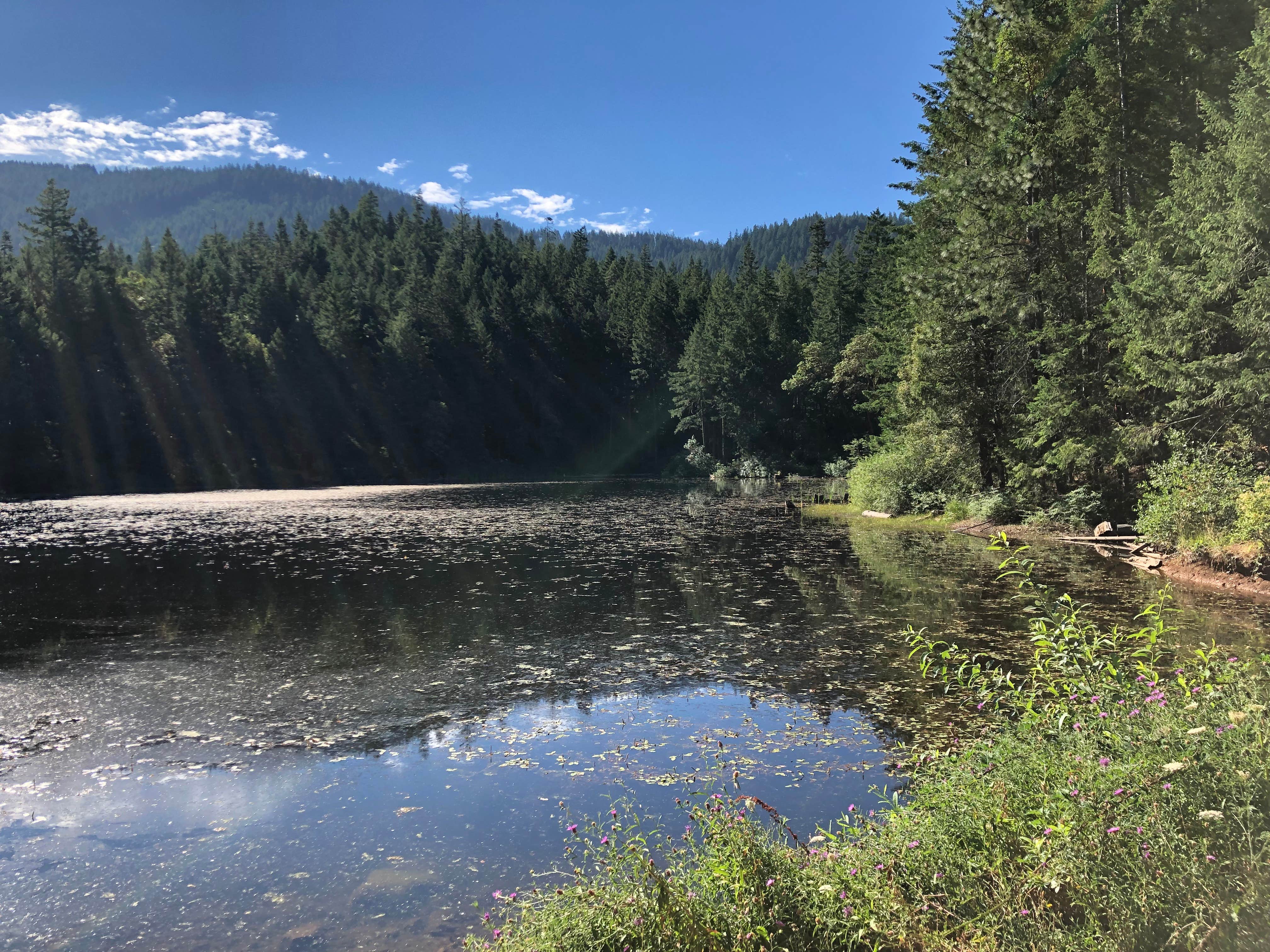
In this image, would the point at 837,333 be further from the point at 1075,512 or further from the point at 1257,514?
the point at 1257,514

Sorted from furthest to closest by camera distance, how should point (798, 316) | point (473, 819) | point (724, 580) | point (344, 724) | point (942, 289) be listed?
point (798, 316), point (942, 289), point (724, 580), point (344, 724), point (473, 819)

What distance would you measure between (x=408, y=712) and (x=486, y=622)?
4.76 metres

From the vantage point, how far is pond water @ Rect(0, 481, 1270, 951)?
5367mm

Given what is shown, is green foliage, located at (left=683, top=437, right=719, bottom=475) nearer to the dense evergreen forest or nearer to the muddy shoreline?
the dense evergreen forest

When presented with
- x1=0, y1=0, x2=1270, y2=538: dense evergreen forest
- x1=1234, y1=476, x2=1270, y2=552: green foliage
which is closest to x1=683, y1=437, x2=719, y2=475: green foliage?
x1=0, y1=0, x2=1270, y2=538: dense evergreen forest

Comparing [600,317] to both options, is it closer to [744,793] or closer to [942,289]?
[942,289]

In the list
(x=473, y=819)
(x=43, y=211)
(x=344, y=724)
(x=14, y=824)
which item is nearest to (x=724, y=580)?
(x=344, y=724)

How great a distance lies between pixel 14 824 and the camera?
6270 mm

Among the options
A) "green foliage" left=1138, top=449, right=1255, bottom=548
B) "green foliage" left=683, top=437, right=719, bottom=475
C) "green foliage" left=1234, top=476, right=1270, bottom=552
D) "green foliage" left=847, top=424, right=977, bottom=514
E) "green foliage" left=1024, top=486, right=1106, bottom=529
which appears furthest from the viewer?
"green foliage" left=683, top=437, right=719, bottom=475

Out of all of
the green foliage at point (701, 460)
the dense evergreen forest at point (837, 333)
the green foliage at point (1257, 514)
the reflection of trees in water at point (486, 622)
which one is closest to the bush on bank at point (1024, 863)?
the reflection of trees in water at point (486, 622)

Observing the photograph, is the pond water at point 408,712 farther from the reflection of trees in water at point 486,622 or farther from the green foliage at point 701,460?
the green foliage at point 701,460

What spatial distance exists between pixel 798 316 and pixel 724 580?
62.8 m

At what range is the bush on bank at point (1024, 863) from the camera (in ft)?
11.5

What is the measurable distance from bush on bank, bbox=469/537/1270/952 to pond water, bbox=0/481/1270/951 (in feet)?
4.63
